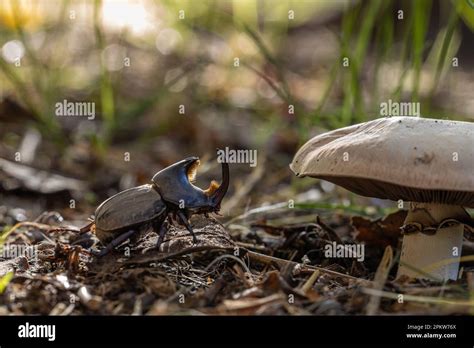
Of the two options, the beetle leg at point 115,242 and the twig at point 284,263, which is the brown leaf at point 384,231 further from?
the beetle leg at point 115,242

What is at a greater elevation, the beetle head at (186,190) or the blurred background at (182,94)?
the blurred background at (182,94)

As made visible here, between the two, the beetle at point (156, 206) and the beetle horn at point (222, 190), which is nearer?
the beetle at point (156, 206)

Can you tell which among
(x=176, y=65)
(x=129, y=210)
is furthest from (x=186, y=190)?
(x=176, y=65)

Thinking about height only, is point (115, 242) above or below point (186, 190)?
below

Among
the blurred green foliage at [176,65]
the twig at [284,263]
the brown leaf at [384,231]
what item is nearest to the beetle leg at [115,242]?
the twig at [284,263]

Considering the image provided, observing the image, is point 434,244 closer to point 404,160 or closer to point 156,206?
point 404,160

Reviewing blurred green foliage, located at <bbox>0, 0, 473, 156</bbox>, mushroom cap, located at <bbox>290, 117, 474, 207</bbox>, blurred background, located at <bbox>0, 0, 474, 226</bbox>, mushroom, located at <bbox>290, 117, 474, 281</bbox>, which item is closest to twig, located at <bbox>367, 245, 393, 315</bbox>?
mushroom, located at <bbox>290, 117, 474, 281</bbox>
